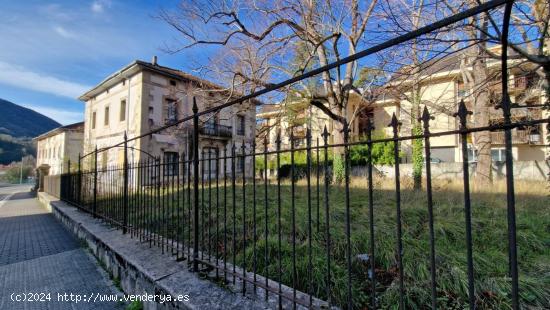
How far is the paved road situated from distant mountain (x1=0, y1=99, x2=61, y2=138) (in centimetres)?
12542

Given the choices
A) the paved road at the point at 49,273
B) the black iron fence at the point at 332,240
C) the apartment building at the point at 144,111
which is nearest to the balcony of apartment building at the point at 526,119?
the black iron fence at the point at 332,240

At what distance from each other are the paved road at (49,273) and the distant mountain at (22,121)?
12542cm

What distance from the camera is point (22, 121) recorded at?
116m

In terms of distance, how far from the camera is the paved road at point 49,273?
2869mm

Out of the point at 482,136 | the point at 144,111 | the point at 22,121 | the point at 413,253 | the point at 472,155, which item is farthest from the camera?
the point at 22,121

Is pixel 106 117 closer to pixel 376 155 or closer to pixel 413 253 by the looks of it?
pixel 376 155

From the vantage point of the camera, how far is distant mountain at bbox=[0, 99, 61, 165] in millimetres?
62800

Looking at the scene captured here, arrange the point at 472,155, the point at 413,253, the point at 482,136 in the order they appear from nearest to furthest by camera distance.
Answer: the point at 413,253
the point at 482,136
the point at 472,155

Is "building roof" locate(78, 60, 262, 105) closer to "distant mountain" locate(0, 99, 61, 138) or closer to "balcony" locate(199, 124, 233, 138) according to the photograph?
"balcony" locate(199, 124, 233, 138)

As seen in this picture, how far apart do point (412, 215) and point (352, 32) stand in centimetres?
726

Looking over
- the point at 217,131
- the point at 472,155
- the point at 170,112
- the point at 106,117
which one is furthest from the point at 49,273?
the point at 106,117

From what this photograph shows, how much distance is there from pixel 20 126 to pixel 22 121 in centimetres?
896

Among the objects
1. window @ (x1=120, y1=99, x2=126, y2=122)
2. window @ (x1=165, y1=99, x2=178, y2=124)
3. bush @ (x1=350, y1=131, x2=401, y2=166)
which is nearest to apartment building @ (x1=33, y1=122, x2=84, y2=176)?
window @ (x1=120, y1=99, x2=126, y2=122)

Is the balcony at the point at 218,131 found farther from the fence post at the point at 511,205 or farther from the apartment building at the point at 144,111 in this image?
the fence post at the point at 511,205
